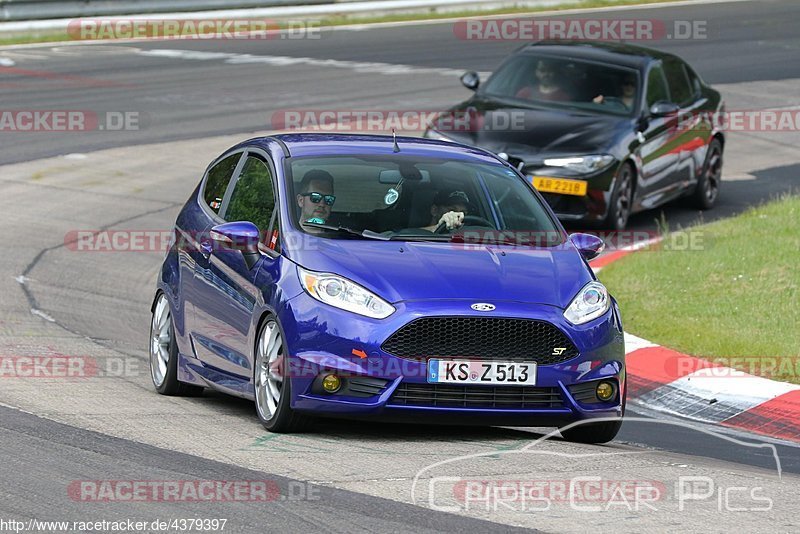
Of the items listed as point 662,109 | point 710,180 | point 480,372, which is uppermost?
point 480,372

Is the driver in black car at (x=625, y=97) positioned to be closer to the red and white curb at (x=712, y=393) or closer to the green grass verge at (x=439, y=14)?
the red and white curb at (x=712, y=393)

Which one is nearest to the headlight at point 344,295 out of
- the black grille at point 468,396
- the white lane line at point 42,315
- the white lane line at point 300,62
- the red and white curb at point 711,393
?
the black grille at point 468,396

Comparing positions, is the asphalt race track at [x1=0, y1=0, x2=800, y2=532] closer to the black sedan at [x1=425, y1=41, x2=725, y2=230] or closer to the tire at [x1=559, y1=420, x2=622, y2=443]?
the tire at [x1=559, y1=420, x2=622, y2=443]

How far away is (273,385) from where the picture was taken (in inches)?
322

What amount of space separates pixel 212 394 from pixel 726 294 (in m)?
4.43

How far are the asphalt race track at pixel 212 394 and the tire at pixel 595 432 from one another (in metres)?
0.24

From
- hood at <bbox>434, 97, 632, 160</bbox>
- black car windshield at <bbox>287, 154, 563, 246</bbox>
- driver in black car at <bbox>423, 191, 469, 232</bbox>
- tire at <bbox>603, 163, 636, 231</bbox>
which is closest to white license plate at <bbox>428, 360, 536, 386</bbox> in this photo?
black car windshield at <bbox>287, 154, 563, 246</bbox>

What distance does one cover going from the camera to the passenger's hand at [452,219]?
352 inches

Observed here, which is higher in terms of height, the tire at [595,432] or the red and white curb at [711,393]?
the tire at [595,432]

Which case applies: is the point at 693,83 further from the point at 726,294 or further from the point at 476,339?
the point at 476,339

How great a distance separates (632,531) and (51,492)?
2.33 metres

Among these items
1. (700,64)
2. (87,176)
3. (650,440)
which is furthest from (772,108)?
(650,440)

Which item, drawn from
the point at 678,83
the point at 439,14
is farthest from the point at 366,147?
the point at 439,14

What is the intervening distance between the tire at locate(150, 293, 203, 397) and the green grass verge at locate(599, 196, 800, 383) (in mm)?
3550
